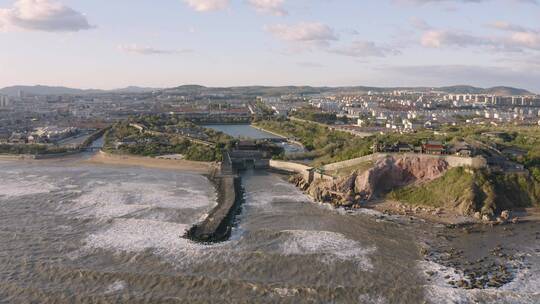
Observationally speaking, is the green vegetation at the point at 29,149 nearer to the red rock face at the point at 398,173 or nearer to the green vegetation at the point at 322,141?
the green vegetation at the point at 322,141

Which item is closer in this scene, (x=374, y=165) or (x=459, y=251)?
(x=459, y=251)

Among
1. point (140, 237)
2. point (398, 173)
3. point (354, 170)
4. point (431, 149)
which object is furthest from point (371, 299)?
point (431, 149)

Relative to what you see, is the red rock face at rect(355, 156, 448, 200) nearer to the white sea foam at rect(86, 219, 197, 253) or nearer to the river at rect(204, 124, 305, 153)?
the white sea foam at rect(86, 219, 197, 253)

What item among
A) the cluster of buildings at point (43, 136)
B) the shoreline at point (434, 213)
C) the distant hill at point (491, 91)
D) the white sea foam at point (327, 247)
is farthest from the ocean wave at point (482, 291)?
the distant hill at point (491, 91)

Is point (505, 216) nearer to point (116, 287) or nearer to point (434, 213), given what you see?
point (434, 213)

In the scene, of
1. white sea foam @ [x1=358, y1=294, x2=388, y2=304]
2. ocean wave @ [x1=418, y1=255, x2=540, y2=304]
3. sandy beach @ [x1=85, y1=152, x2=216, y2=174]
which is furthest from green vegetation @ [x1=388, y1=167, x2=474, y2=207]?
sandy beach @ [x1=85, y1=152, x2=216, y2=174]

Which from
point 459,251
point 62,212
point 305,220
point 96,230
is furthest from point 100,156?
point 459,251

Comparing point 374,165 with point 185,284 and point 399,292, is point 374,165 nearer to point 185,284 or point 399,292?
point 399,292
